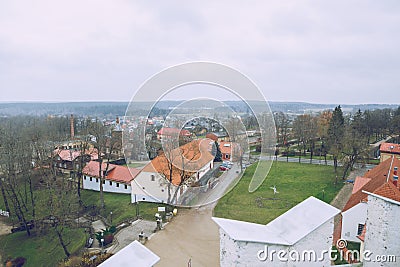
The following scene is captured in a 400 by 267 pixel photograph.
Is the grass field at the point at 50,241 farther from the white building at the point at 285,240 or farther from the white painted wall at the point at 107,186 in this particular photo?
the white building at the point at 285,240

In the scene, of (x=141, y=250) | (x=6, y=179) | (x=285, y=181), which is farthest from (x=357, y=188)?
(x=6, y=179)

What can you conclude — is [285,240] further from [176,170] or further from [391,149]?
[391,149]

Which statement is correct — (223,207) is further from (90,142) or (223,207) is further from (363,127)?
(363,127)

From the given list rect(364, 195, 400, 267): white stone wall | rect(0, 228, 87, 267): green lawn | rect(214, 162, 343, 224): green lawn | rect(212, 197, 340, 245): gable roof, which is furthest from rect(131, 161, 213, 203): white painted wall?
rect(364, 195, 400, 267): white stone wall

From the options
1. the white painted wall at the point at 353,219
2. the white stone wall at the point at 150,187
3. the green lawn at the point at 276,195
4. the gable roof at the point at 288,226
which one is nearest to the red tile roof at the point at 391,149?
the green lawn at the point at 276,195

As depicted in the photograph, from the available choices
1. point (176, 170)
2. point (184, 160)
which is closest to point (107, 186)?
point (176, 170)

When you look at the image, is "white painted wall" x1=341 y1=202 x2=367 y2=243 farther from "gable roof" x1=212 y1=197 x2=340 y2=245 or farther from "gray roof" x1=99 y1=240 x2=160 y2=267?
"gray roof" x1=99 y1=240 x2=160 y2=267
